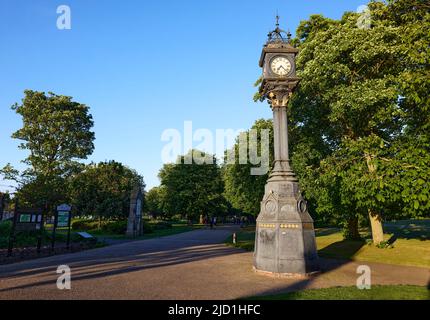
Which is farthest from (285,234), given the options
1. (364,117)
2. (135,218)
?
(135,218)

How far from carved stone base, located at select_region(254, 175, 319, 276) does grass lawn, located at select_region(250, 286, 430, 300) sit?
7.24ft

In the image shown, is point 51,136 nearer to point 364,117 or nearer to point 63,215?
point 63,215

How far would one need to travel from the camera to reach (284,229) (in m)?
11.0

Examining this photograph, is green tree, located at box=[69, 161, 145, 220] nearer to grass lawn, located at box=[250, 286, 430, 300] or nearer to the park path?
the park path

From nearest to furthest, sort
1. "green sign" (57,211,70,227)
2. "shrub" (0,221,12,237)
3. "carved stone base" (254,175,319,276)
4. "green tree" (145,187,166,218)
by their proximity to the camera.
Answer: "carved stone base" (254,175,319,276) < "green sign" (57,211,70,227) < "shrub" (0,221,12,237) < "green tree" (145,187,166,218)

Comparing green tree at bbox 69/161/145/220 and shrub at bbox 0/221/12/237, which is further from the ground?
green tree at bbox 69/161/145/220

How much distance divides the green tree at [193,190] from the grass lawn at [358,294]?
46.7 meters

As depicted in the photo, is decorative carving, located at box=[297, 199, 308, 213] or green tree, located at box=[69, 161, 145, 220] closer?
decorative carving, located at box=[297, 199, 308, 213]

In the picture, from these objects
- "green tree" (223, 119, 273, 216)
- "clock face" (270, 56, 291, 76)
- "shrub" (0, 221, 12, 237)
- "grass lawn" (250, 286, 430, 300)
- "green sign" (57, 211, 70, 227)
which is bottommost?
"grass lawn" (250, 286, 430, 300)

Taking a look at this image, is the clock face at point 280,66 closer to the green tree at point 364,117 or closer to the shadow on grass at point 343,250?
the green tree at point 364,117

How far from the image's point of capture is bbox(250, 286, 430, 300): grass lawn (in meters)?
7.59

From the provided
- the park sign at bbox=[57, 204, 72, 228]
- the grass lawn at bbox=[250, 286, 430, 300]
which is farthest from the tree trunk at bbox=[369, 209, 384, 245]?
the park sign at bbox=[57, 204, 72, 228]
